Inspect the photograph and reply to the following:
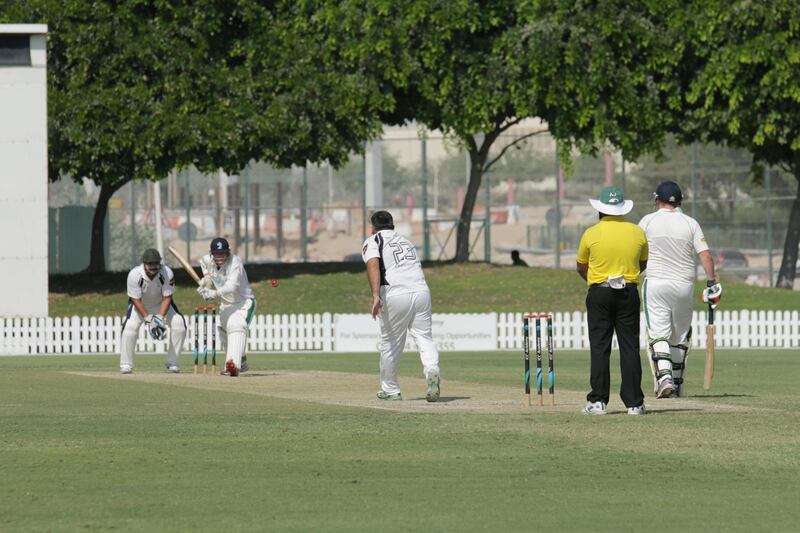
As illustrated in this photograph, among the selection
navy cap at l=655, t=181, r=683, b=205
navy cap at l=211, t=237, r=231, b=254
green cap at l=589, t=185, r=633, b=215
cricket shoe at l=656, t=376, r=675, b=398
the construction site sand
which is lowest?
the construction site sand

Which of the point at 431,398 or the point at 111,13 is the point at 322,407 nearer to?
the point at 431,398

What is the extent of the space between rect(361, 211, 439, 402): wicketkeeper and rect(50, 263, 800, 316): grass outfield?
2428 centimetres

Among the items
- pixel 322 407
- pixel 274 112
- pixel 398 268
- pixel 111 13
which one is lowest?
pixel 322 407

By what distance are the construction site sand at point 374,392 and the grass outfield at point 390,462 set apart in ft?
0.18

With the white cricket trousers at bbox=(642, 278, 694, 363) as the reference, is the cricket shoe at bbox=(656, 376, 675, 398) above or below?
below

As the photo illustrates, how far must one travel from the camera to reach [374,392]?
16125 mm

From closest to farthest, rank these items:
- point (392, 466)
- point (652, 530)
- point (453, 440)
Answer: point (652, 530), point (392, 466), point (453, 440)

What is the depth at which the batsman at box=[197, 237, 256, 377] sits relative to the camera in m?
19.1

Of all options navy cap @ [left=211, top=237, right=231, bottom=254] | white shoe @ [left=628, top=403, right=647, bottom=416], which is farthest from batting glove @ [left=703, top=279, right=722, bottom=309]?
navy cap @ [left=211, top=237, right=231, bottom=254]

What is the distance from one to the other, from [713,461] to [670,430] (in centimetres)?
172

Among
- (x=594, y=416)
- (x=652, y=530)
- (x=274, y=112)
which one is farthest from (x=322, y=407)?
(x=274, y=112)

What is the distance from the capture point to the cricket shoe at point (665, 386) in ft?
46.4

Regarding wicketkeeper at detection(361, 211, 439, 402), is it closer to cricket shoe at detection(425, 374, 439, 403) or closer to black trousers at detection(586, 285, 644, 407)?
cricket shoe at detection(425, 374, 439, 403)

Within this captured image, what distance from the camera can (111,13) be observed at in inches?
1569
